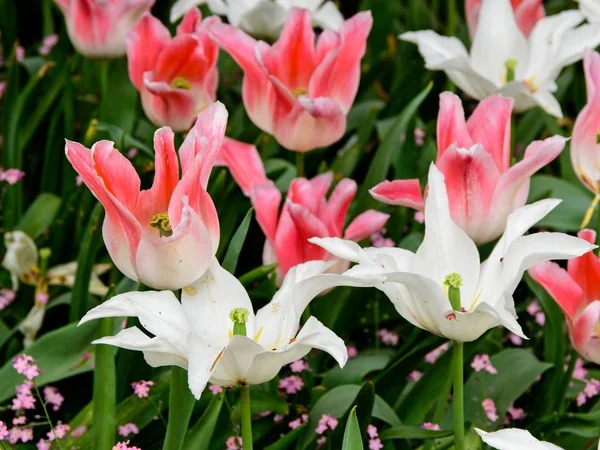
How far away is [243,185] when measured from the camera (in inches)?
58.5

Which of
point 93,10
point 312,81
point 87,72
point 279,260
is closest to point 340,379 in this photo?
point 279,260

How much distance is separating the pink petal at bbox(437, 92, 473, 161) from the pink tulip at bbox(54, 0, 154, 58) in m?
0.83

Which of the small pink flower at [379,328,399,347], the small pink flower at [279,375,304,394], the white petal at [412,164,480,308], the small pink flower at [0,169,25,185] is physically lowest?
the small pink flower at [379,328,399,347]

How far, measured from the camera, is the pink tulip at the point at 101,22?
190 centimetres

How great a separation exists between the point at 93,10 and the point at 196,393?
3.80 ft

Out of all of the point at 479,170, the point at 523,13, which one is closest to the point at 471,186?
the point at 479,170

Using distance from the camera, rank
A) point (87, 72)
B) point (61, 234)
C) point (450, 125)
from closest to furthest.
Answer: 1. point (450, 125)
2. point (61, 234)
3. point (87, 72)

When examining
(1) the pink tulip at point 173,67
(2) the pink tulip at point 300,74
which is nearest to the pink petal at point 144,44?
(1) the pink tulip at point 173,67

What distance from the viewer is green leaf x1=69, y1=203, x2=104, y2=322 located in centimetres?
147

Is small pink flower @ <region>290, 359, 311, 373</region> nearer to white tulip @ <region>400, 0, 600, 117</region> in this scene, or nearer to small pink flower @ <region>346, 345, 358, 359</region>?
small pink flower @ <region>346, 345, 358, 359</region>

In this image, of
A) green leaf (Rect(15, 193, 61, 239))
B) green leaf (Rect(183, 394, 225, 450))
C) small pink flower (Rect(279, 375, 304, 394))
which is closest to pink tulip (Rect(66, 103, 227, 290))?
green leaf (Rect(183, 394, 225, 450))

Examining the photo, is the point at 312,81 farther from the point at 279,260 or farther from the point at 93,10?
the point at 93,10

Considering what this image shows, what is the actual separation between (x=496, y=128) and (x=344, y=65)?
36 cm

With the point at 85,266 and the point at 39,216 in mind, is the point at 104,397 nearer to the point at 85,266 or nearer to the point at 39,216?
the point at 85,266
